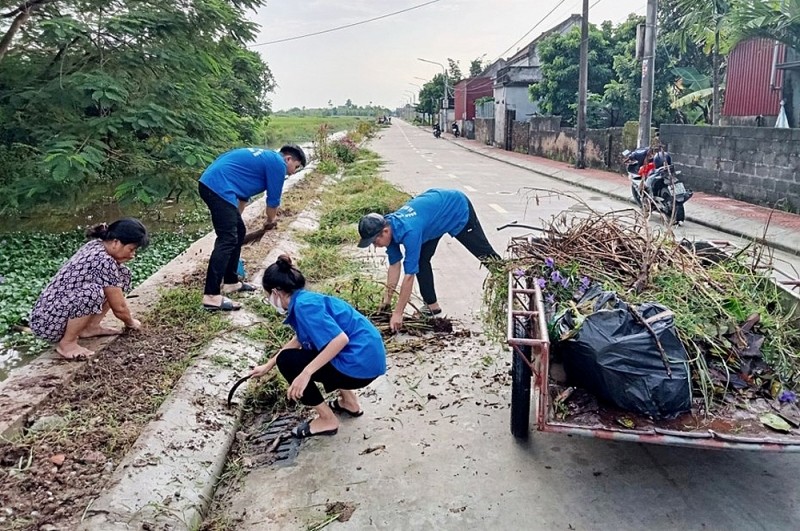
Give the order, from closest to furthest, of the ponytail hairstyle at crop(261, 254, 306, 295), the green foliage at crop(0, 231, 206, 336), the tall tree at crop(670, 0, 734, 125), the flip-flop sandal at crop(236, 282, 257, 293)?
the ponytail hairstyle at crop(261, 254, 306, 295) < the flip-flop sandal at crop(236, 282, 257, 293) < the green foliage at crop(0, 231, 206, 336) < the tall tree at crop(670, 0, 734, 125)

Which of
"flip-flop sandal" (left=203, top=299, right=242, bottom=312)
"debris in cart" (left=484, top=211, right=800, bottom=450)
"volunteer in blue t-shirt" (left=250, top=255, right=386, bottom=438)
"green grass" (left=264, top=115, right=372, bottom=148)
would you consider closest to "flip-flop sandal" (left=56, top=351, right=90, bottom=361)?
"flip-flop sandal" (left=203, top=299, right=242, bottom=312)

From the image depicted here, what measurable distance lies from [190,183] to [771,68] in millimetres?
14507

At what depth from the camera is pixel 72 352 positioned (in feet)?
13.9

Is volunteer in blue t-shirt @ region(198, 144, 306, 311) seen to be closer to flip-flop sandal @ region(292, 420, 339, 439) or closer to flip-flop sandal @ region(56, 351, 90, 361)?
flip-flop sandal @ region(56, 351, 90, 361)

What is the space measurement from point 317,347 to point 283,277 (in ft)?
1.30

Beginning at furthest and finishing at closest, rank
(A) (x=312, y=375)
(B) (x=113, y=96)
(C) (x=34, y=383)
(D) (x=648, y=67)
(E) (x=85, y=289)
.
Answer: (D) (x=648, y=67) < (B) (x=113, y=96) < (E) (x=85, y=289) < (C) (x=34, y=383) < (A) (x=312, y=375)

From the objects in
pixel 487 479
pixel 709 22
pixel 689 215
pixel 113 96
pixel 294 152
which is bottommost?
pixel 689 215

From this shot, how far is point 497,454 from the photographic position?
3346mm

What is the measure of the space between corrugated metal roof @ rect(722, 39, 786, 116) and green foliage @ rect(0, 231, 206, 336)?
562 inches

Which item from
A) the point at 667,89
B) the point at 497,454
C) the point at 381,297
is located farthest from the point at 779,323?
the point at 667,89

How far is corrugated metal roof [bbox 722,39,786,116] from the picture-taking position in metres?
16.1

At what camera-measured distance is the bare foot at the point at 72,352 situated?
13.9 feet

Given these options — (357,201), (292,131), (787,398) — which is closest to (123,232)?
(787,398)

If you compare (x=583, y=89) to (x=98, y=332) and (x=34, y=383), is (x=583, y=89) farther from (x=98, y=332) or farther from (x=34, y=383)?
(x=34, y=383)
